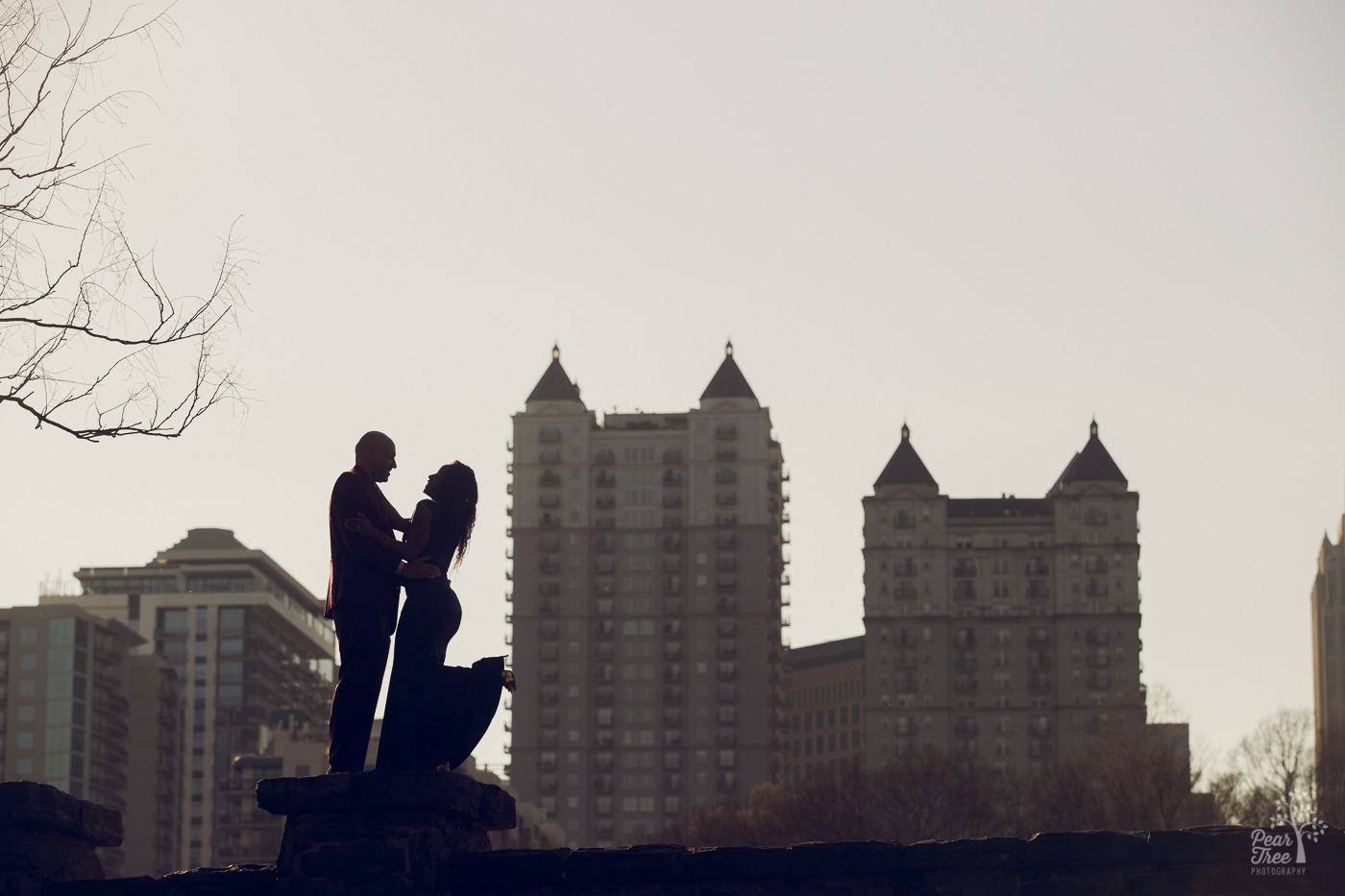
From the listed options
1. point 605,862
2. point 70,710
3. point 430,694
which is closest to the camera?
point 605,862

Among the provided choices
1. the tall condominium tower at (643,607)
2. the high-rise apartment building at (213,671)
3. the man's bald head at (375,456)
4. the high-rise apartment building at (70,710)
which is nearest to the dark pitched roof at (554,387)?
the tall condominium tower at (643,607)

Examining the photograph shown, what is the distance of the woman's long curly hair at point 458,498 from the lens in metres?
11.9

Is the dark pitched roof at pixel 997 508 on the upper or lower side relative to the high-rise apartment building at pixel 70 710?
upper

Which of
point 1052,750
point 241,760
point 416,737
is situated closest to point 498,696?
point 416,737

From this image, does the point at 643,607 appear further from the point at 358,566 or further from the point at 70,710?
the point at 358,566

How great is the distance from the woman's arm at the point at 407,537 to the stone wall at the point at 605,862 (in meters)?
1.27

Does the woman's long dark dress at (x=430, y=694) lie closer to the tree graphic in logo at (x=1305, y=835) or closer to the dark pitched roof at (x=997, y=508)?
the tree graphic in logo at (x=1305, y=835)

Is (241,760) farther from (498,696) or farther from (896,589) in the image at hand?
(498,696)

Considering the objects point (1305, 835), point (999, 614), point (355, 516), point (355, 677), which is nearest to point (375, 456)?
point (355, 516)

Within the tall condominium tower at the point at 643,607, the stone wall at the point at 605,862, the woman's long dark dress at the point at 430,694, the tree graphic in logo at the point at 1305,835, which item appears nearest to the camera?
the tree graphic in logo at the point at 1305,835

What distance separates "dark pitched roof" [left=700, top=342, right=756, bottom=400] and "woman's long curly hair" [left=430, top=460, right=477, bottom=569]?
7129 inches

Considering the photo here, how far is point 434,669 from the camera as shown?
11.5m

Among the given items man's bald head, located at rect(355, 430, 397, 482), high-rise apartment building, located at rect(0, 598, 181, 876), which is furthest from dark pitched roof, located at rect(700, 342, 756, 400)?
man's bald head, located at rect(355, 430, 397, 482)

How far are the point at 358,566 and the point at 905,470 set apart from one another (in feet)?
599
